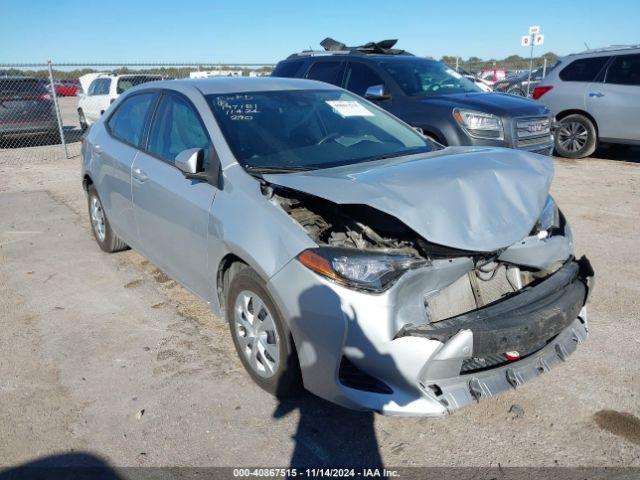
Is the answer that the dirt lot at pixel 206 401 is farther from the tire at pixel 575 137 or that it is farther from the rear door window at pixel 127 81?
the rear door window at pixel 127 81

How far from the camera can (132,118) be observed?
15.0ft

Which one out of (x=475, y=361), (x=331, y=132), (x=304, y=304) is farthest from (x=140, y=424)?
(x=331, y=132)

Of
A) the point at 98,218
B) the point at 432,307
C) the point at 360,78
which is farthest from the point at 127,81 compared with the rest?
the point at 432,307

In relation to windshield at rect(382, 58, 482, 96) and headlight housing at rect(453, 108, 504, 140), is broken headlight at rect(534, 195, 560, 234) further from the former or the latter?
windshield at rect(382, 58, 482, 96)

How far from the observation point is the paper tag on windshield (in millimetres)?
4066

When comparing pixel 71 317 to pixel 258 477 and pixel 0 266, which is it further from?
pixel 258 477

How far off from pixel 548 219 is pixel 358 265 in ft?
4.68

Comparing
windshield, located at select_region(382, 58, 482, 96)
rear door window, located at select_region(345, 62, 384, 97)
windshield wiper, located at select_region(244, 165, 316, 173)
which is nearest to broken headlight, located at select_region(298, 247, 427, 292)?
windshield wiper, located at select_region(244, 165, 316, 173)

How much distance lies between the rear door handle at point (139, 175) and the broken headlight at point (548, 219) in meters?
2.72

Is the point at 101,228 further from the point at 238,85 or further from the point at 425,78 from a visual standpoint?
the point at 425,78

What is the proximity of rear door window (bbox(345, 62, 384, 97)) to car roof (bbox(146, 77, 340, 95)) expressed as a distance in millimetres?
3778

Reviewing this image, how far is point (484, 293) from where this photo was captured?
2.83 meters

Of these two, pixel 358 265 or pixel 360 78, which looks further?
pixel 360 78

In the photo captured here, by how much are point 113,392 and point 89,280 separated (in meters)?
1.97
